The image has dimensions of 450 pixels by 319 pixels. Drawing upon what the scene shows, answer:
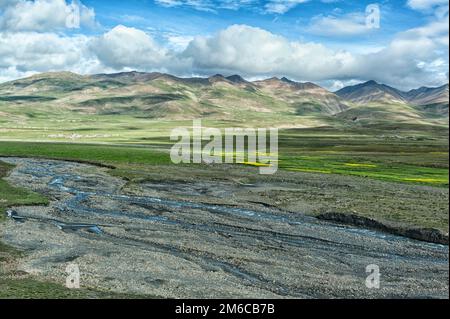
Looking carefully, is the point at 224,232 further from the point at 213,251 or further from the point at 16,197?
the point at 16,197

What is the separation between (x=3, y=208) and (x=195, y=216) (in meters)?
20.1

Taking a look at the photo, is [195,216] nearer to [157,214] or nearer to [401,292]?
[157,214]

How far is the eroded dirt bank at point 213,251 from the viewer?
2892 cm

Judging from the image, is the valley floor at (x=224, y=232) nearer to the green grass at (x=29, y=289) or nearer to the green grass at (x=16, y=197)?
the green grass at (x=29, y=289)

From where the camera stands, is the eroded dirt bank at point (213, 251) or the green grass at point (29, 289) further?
the eroded dirt bank at point (213, 251)

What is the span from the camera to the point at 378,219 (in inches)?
1912

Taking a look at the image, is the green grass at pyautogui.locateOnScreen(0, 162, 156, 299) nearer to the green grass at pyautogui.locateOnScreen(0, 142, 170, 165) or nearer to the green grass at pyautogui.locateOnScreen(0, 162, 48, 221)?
the green grass at pyautogui.locateOnScreen(0, 162, 48, 221)

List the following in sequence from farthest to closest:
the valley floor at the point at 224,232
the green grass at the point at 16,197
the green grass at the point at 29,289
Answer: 1. the green grass at the point at 16,197
2. the valley floor at the point at 224,232
3. the green grass at the point at 29,289

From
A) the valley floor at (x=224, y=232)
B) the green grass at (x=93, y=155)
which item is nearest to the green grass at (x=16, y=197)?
the valley floor at (x=224, y=232)

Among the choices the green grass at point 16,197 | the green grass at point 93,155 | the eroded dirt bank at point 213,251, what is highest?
the green grass at point 93,155

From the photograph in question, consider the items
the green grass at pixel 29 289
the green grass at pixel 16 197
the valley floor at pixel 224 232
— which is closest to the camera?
the green grass at pixel 29 289

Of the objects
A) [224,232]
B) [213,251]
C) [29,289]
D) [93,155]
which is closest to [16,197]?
[224,232]
